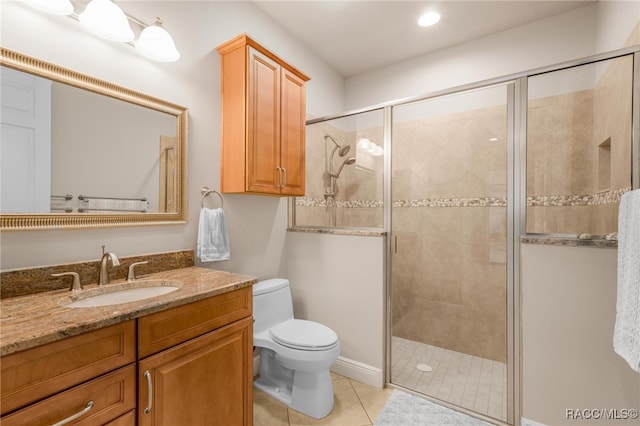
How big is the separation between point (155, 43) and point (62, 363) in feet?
4.74

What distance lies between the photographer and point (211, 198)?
1902 mm

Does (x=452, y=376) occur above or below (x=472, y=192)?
below

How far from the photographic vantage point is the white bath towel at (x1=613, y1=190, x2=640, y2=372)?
1043mm

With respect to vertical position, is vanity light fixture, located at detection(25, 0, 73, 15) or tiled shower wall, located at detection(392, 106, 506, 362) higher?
vanity light fixture, located at detection(25, 0, 73, 15)

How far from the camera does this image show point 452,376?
81.3 inches

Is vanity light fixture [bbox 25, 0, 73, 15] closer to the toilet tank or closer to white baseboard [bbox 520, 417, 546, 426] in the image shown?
the toilet tank

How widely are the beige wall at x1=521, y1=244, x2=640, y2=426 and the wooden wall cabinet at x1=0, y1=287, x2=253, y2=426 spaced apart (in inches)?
59.6

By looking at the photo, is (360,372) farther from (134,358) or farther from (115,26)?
(115,26)

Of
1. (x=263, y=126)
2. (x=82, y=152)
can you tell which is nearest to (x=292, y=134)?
(x=263, y=126)

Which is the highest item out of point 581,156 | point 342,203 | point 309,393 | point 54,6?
point 54,6

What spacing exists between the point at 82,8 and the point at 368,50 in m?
2.22

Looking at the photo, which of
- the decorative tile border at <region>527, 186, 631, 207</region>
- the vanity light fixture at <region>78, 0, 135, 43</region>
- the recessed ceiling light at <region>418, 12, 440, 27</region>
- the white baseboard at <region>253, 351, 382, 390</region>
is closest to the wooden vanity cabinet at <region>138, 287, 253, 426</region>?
the white baseboard at <region>253, 351, 382, 390</region>

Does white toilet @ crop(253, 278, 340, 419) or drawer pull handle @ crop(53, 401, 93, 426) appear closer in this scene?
drawer pull handle @ crop(53, 401, 93, 426)

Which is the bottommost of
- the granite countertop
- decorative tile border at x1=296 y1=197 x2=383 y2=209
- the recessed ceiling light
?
the granite countertop
